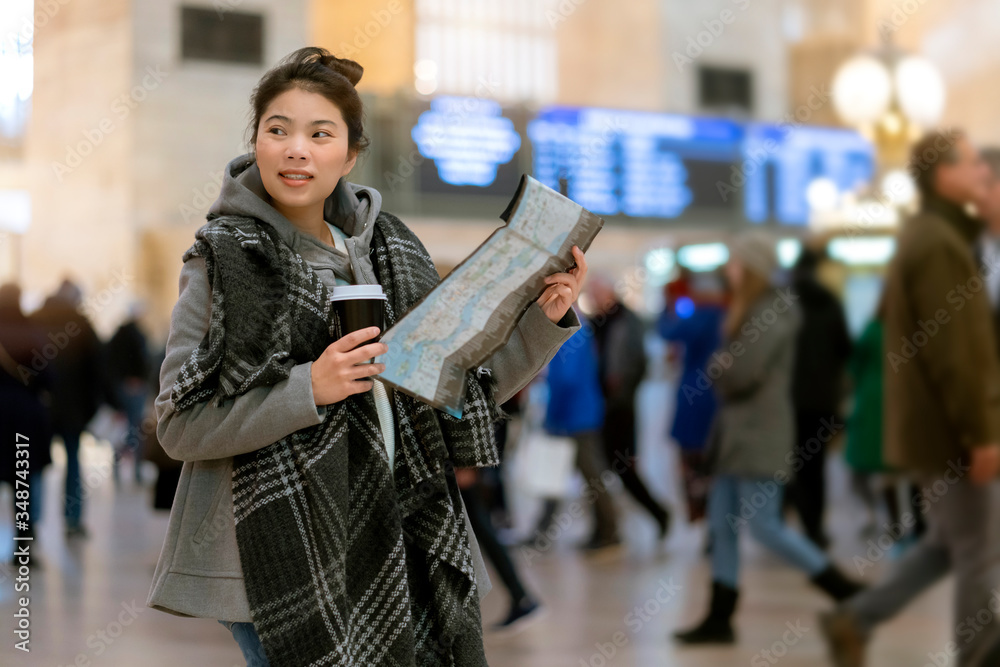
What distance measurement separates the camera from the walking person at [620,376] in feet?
17.4

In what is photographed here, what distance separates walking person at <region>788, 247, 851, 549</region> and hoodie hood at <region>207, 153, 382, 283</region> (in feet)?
9.80

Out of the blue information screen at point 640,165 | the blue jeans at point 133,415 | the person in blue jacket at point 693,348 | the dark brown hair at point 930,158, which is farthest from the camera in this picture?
the blue information screen at point 640,165

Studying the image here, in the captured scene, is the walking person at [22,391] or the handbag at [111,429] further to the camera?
the handbag at [111,429]

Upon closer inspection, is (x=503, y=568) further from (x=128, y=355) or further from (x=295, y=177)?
(x=128, y=355)

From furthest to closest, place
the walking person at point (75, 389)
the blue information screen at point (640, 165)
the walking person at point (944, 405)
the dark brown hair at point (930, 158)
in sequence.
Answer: the blue information screen at point (640, 165) < the walking person at point (75, 389) < the dark brown hair at point (930, 158) < the walking person at point (944, 405)

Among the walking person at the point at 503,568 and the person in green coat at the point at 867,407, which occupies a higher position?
the person in green coat at the point at 867,407

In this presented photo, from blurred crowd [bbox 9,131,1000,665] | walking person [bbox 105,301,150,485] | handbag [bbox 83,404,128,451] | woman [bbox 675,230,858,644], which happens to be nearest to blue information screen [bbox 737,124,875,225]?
blurred crowd [bbox 9,131,1000,665]

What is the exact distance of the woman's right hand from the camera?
119cm

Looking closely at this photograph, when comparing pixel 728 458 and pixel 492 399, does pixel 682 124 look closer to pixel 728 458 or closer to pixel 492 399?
pixel 728 458

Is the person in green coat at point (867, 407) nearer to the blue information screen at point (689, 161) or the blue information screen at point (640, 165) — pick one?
the blue information screen at point (689, 161)

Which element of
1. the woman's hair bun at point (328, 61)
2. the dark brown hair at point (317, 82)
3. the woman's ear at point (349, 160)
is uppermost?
the woman's hair bun at point (328, 61)

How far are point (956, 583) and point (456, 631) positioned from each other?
1.88 m

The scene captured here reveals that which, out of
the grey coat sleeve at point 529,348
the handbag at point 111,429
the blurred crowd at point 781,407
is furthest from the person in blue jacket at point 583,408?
the grey coat sleeve at point 529,348

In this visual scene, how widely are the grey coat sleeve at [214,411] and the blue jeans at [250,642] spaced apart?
0.79ft
